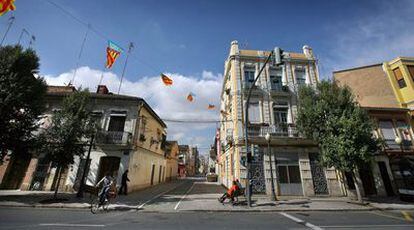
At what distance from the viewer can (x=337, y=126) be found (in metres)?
13.0

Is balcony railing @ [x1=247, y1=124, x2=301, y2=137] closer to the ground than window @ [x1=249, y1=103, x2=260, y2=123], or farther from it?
closer to the ground

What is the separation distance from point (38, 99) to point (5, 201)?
5892mm

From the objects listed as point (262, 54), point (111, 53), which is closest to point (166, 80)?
point (111, 53)

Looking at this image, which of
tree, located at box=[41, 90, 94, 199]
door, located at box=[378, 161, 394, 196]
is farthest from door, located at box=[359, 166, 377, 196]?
tree, located at box=[41, 90, 94, 199]

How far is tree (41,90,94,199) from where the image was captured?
1205 centimetres

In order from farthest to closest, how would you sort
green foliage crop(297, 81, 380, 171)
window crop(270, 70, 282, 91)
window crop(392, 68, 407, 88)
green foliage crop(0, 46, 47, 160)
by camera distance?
window crop(392, 68, 407, 88)
window crop(270, 70, 282, 91)
green foliage crop(297, 81, 380, 171)
green foliage crop(0, 46, 47, 160)

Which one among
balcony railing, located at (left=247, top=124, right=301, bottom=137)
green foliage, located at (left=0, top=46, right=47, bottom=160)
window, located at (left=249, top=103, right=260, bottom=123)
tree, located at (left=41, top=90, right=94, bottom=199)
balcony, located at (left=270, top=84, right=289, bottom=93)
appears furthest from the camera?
balcony, located at (left=270, top=84, right=289, bottom=93)

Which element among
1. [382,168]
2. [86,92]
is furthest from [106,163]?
[382,168]

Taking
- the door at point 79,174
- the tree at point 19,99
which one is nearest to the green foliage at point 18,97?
the tree at point 19,99

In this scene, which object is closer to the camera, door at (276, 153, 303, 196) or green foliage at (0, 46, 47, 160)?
green foliage at (0, 46, 47, 160)

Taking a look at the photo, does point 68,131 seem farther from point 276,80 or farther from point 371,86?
point 371,86

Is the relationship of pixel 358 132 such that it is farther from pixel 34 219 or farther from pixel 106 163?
pixel 106 163

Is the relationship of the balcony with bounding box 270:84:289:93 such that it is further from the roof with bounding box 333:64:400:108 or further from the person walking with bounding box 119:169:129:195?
the person walking with bounding box 119:169:129:195

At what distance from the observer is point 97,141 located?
15695 mm
